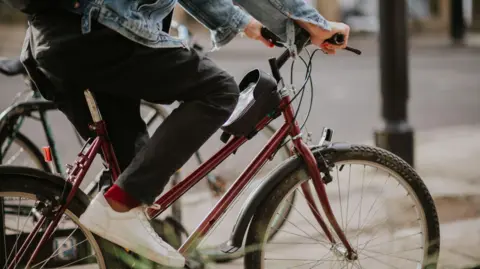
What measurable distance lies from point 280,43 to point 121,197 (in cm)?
85

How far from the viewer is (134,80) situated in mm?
2301

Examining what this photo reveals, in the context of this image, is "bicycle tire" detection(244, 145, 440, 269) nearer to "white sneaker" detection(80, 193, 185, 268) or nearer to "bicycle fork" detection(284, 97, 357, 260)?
"bicycle fork" detection(284, 97, 357, 260)

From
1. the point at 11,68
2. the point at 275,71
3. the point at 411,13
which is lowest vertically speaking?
the point at 11,68

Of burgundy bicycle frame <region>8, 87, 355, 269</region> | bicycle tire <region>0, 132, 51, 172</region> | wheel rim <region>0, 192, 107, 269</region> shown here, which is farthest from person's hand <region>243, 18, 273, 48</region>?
bicycle tire <region>0, 132, 51, 172</region>

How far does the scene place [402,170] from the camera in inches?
108

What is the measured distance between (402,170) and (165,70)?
1046 millimetres

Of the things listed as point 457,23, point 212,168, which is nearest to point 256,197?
point 212,168

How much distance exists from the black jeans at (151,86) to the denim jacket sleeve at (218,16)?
281mm

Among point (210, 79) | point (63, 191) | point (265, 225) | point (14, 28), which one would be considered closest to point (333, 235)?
point (265, 225)

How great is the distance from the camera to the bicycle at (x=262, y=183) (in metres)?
2.43

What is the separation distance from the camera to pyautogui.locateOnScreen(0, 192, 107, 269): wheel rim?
253 cm

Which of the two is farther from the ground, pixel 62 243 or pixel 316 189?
pixel 316 189

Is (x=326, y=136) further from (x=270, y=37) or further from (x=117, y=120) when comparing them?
(x=117, y=120)

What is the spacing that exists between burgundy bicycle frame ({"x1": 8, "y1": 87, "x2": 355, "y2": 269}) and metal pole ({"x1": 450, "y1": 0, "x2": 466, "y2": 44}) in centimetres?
1675
